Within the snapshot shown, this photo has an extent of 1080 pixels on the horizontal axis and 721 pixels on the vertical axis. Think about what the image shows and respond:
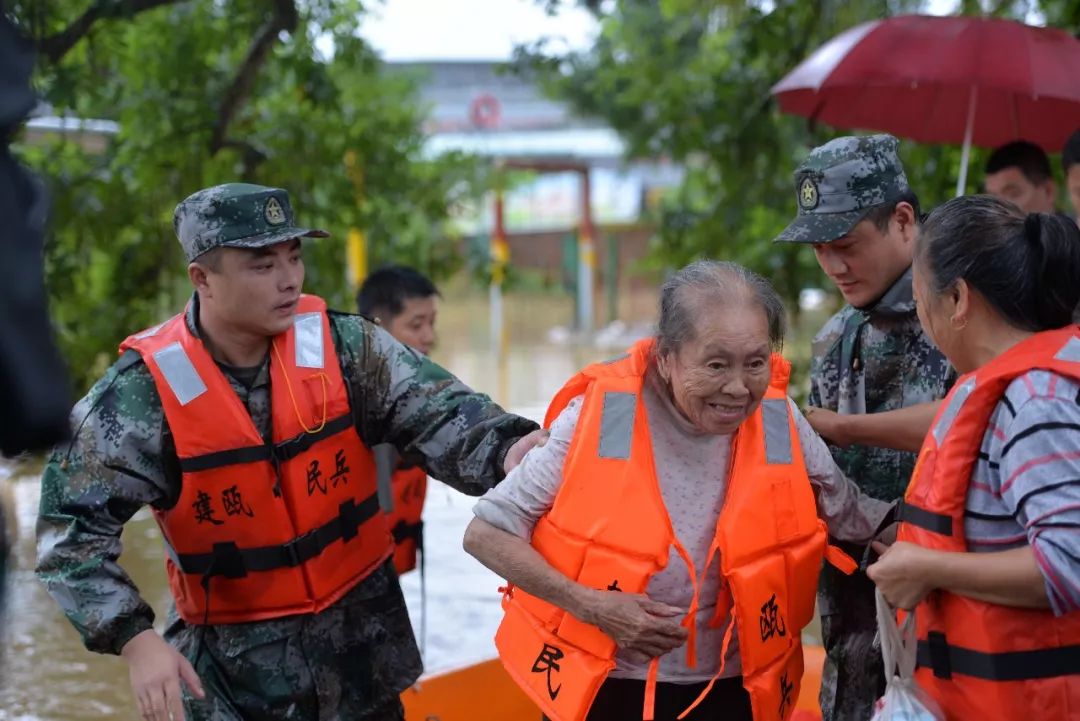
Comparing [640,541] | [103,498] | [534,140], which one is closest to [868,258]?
[640,541]

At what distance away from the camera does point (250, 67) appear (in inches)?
262

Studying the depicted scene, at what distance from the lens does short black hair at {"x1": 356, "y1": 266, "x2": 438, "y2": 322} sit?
4.45m

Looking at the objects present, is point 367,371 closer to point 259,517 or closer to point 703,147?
point 259,517

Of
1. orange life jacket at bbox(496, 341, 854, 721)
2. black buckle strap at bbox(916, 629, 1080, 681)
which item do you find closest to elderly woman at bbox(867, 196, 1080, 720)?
black buckle strap at bbox(916, 629, 1080, 681)

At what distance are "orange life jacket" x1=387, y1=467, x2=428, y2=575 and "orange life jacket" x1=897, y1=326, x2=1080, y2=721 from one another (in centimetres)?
247

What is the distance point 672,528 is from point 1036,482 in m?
0.74

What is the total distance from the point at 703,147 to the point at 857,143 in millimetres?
5278

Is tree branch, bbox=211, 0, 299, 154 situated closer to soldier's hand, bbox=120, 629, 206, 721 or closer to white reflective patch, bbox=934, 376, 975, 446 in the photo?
soldier's hand, bbox=120, 629, 206, 721

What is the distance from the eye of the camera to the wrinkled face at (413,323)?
4.44 metres

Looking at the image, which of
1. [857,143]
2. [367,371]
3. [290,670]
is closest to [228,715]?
[290,670]

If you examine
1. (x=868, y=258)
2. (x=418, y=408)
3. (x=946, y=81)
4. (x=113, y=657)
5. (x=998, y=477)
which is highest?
(x=946, y=81)

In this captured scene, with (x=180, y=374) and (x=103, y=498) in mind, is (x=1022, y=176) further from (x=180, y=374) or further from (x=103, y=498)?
(x=103, y=498)

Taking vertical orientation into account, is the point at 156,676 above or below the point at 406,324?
below

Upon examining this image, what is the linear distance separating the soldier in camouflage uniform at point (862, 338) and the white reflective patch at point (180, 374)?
4.74 ft
